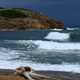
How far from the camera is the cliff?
122 meters

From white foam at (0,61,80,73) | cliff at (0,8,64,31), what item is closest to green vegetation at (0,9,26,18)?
cliff at (0,8,64,31)

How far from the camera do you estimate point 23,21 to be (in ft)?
414

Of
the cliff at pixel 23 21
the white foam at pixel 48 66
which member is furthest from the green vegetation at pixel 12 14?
the white foam at pixel 48 66

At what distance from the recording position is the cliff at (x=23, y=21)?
400ft

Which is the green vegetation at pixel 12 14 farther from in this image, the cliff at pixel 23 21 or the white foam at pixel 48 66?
the white foam at pixel 48 66

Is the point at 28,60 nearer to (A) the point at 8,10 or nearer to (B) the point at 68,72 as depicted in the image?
→ (B) the point at 68,72

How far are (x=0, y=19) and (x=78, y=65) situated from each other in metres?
111

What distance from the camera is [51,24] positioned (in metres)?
138

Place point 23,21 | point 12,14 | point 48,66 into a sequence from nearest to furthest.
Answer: point 48,66 → point 23,21 → point 12,14

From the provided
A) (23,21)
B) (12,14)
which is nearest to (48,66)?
(23,21)

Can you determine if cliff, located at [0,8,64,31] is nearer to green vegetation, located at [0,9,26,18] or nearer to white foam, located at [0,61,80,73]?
green vegetation, located at [0,9,26,18]

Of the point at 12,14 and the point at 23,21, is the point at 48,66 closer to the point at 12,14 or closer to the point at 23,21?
the point at 23,21

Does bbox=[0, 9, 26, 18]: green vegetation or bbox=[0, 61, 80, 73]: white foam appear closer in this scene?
bbox=[0, 61, 80, 73]: white foam

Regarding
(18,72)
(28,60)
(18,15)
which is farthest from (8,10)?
(18,72)
